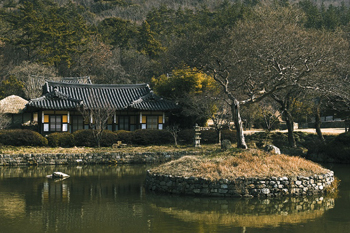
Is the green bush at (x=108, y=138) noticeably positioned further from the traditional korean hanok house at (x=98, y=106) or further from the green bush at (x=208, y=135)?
the green bush at (x=208, y=135)

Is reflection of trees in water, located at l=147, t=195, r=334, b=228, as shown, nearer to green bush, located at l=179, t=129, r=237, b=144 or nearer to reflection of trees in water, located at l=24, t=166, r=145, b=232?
reflection of trees in water, located at l=24, t=166, r=145, b=232

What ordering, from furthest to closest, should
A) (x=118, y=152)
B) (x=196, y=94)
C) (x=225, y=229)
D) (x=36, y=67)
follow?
(x=36, y=67) < (x=196, y=94) < (x=118, y=152) < (x=225, y=229)

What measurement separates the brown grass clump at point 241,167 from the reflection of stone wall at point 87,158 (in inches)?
401

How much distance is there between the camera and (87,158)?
26344 millimetres

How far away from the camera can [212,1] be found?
110 meters

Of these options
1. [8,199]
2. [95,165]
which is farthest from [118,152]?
[8,199]

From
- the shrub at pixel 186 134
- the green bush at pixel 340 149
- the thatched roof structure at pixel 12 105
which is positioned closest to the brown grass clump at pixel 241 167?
the green bush at pixel 340 149

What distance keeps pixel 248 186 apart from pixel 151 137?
17.1m

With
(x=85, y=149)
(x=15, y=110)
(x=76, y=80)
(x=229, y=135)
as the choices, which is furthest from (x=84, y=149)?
(x=76, y=80)

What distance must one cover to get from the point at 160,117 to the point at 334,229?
26.3 meters

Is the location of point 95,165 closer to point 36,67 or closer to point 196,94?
point 196,94

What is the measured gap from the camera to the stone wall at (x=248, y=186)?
14930 mm

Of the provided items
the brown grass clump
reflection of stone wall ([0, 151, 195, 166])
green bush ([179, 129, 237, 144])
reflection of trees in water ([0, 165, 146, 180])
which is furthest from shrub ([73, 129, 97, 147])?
the brown grass clump

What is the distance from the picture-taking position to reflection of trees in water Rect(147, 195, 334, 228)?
12.1 m
